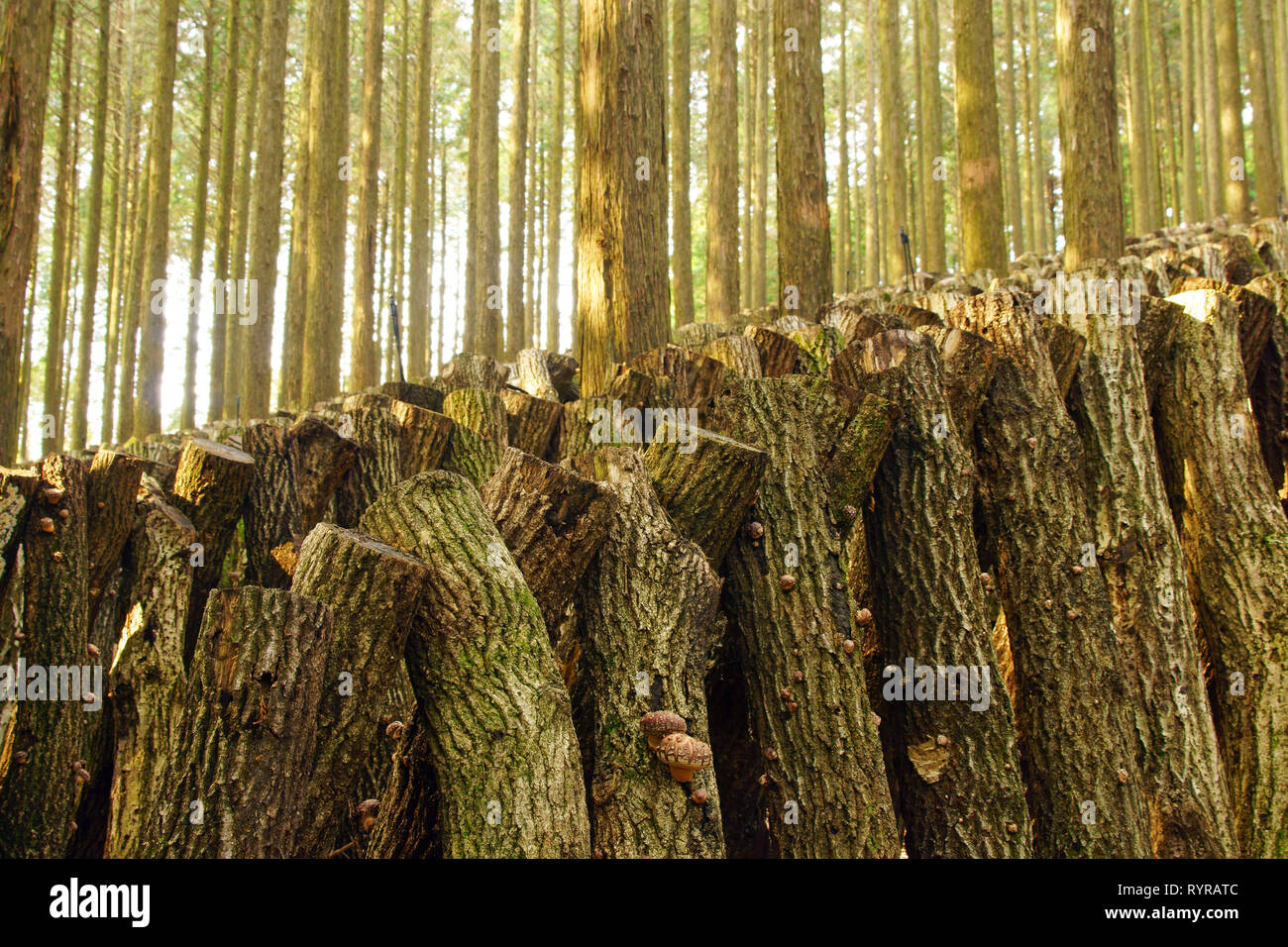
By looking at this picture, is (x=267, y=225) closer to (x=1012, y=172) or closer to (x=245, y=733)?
(x=245, y=733)

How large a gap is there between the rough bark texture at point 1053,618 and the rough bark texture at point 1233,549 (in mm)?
557

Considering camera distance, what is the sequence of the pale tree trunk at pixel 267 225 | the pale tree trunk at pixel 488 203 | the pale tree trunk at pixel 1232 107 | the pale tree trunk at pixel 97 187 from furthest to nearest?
the pale tree trunk at pixel 97 187 < the pale tree trunk at pixel 1232 107 < the pale tree trunk at pixel 488 203 < the pale tree trunk at pixel 267 225

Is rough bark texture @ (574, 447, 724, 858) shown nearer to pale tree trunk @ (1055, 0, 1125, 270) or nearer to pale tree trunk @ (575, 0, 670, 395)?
pale tree trunk @ (575, 0, 670, 395)

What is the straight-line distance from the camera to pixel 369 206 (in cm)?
1141

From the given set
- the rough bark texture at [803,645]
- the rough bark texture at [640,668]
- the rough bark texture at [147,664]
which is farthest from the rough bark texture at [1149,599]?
the rough bark texture at [147,664]

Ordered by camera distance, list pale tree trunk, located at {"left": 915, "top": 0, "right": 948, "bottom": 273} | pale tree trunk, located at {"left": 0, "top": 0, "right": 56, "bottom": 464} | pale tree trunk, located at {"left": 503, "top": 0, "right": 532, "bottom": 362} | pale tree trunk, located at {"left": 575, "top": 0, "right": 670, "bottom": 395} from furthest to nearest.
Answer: pale tree trunk, located at {"left": 503, "top": 0, "right": 532, "bottom": 362} → pale tree trunk, located at {"left": 915, "top": 0, "right": 948, "bottom": 273} → pale tree trunk, located at {"left": 575, "top": 0, "right": 670, "bottom": 395} → pale tree trunk, located at {"left": 0, "top": 0, "right": 56, "bottom": 464}

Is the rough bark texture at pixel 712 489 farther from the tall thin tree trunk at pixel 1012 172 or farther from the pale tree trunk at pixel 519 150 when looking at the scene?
the tall thin tree trunk at pixel 1012 172

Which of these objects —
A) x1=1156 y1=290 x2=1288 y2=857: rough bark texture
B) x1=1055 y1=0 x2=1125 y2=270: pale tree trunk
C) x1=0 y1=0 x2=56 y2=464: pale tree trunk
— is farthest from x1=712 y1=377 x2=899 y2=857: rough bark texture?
x1=1055 y1=0 x2=1125 y2=270: pale tree trunk

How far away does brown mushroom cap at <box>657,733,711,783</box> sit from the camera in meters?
1.99

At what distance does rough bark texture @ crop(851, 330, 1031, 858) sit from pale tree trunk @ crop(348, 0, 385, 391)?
368 inches

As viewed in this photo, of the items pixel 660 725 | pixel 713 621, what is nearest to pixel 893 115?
pixel 713 621

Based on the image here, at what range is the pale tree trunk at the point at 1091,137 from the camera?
6.36m
